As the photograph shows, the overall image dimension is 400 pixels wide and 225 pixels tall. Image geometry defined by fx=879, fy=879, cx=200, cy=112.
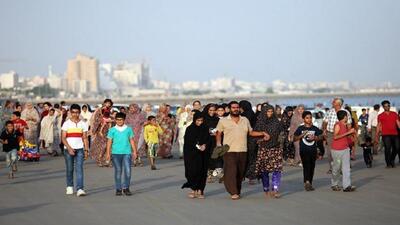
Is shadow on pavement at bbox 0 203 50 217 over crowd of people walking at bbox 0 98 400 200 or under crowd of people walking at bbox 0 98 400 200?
under

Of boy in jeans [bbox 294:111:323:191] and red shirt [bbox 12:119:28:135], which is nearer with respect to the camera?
boy in jeans [bbox 294:111:323:191]

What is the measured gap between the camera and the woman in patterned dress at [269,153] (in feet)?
46.4

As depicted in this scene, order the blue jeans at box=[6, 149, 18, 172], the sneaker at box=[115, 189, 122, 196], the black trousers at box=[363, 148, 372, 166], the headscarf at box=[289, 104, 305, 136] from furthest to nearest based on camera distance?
the headscarf at box=[289, 104, 305, 136], the black trousers at box=[363, 148, 372, 166], the blue jeans at box=[6, 149, 18, 172], the sneaker at box=[115, 189, 122, 196]

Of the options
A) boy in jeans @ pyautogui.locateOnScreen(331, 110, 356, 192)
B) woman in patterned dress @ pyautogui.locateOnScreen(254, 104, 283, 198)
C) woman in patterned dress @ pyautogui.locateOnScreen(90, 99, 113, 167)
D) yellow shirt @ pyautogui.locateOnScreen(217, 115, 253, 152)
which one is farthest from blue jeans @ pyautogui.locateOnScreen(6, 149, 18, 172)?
boy in jeans @ pyautogui.locateOnScreen(331, 110, 356, 192)

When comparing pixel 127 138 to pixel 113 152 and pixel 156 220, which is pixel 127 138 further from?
pixel 156 220

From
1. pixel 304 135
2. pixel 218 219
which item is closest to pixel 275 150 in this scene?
pixel 304 135

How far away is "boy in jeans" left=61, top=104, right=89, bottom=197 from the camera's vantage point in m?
14.3

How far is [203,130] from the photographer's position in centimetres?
1438

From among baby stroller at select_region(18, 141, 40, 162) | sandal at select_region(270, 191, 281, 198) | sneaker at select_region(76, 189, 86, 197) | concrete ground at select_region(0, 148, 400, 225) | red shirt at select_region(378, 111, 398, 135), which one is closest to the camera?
concrete ground at select_region(0, 148, 400, 225)

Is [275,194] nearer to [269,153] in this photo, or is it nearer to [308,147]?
[269,153]

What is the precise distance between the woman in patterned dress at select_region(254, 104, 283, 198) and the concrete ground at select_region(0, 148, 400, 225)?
277 mm

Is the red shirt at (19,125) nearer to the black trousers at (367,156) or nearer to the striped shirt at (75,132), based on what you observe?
the striped shirt at (75,132)

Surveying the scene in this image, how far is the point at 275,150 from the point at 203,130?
1220 millimetres

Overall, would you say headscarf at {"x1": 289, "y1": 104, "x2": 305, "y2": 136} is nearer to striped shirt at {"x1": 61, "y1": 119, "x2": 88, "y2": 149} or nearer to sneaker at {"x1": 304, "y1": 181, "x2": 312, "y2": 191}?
sneaker at {"x1": 304, "y1": 181, "x2": 312, "y2": 191}
